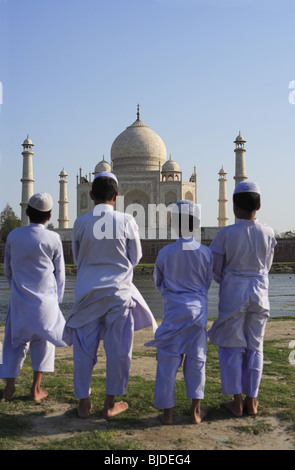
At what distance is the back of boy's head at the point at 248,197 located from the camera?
3.61 m

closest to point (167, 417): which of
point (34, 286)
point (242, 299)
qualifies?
point (242, 299)

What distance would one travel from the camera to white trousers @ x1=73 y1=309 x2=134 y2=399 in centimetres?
336

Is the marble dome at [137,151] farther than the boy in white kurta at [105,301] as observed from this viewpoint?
Yes

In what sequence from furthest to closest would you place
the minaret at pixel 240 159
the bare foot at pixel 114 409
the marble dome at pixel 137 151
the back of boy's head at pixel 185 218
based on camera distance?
1. the marble dome at pixel 137 151
2. the minaret at pixel 240 159
3. the back of boy's head at pixel 185 218
4. the bare foot at pixel 114 409

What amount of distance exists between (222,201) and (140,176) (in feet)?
22.7

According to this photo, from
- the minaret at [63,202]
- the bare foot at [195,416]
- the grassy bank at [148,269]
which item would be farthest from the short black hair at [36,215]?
the minaret at [63,202]

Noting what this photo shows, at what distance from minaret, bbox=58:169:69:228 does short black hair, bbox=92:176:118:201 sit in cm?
3985

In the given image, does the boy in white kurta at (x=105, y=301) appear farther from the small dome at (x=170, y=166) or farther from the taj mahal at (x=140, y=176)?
the small dome at (x=170, y=166)

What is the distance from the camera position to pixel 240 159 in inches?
1492

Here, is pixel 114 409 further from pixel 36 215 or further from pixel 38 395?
pixel 36 215

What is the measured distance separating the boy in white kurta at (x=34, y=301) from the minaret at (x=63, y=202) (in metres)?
39.5

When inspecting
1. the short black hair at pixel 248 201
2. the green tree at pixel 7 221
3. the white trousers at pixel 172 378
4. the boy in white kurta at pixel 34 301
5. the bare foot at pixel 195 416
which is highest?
the green tree at pixel 7 221
